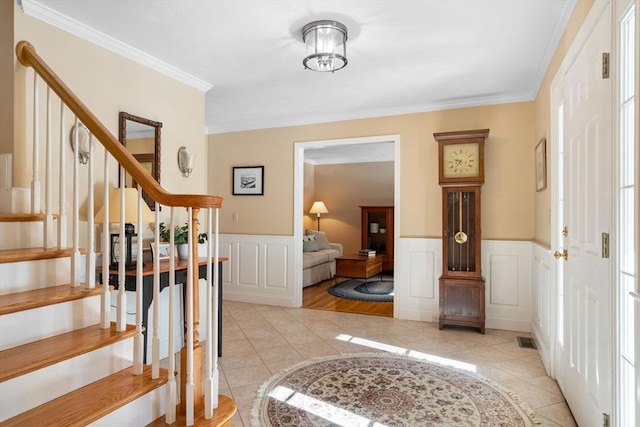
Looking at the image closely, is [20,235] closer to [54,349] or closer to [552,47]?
[54,349]

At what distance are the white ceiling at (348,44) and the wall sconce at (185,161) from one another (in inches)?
25.7

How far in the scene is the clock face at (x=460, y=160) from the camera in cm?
383

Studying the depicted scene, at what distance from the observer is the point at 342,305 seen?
16.0ft

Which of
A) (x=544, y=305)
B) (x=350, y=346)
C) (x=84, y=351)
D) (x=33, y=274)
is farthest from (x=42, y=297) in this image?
(x=544, y=305)

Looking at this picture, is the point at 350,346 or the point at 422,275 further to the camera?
the point at 422,275

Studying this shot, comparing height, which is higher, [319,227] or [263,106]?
[263,106]

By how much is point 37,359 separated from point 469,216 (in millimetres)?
3631

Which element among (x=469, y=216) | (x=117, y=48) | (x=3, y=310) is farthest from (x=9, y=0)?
(x=469, y=216)

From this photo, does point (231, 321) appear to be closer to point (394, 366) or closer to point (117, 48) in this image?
point (394, 366)

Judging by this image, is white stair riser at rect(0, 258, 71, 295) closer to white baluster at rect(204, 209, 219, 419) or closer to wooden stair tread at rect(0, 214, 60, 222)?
wooden stair tread at rect(0, 214, 60, 222)

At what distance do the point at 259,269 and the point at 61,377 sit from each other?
138 inches

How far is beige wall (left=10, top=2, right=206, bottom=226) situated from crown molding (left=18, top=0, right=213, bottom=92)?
0.03 meters

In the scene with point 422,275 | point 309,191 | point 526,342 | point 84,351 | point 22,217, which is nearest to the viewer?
point 84,351

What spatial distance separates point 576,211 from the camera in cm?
207
